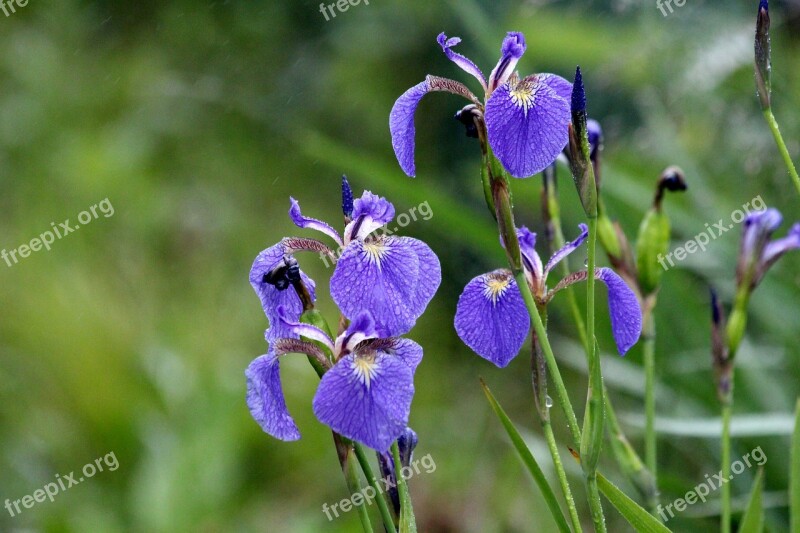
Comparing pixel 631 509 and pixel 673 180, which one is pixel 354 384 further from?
pixel 673 180

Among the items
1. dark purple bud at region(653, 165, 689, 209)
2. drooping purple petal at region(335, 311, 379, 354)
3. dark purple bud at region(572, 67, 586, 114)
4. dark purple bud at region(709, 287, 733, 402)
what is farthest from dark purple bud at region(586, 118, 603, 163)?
drooping purple petal at region(335, 311, 379, 354)

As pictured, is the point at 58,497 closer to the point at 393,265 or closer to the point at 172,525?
the point at 172,525

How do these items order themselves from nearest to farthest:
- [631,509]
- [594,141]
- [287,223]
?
1. [631,509]
2. [594,141]
3. [287,223]

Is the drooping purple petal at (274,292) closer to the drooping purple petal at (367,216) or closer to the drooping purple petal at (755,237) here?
the drooping purple petal at (367,216)

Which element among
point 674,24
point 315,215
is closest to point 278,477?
point 315,215

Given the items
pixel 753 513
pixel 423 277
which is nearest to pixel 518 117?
pixel 423 277

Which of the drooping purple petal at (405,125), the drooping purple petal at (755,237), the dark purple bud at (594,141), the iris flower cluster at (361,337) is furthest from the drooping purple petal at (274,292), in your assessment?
the drooping purple petal at (755,237)

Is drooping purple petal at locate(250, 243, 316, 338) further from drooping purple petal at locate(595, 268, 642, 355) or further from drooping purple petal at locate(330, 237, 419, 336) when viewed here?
drooping purple petal at locate(595, 268, 642, 355)
